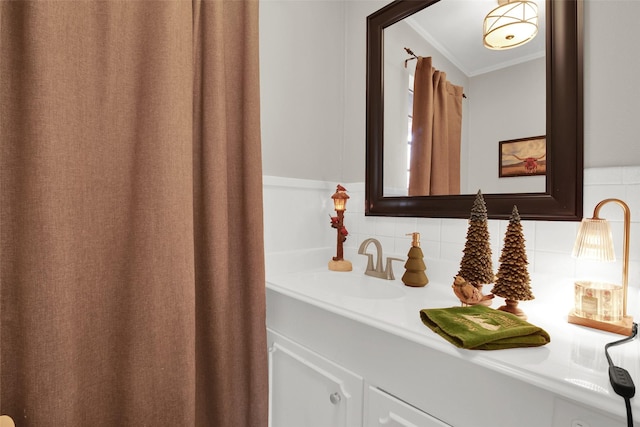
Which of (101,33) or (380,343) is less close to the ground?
(101,33)

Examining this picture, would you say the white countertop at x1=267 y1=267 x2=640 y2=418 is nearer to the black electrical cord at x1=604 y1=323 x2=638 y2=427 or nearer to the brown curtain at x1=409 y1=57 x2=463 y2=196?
the black electrical cord at x1=604 y1=323 x2=638 y2=427

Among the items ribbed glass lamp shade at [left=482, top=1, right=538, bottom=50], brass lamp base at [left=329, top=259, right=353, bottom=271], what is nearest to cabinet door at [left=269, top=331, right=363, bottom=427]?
brass lamp base at [left=329, top=259, right=353, bottom=271]

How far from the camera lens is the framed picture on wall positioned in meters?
0.94

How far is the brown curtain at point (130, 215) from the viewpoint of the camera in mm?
736

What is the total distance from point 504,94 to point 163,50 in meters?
1.11

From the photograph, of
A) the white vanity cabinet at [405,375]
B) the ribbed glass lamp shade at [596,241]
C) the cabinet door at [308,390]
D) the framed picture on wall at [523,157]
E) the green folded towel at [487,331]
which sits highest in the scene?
the framed picture on wall at [523,157]

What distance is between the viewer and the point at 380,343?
748 millimetres

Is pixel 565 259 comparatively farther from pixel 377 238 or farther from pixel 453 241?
pixel 377 238

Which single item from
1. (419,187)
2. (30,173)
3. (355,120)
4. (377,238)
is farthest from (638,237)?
(30,173)

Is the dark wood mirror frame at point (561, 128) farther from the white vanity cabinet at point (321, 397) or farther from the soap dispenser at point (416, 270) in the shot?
the white vanity cabinet at point (321, 397)

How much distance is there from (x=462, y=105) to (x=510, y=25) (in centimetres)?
28

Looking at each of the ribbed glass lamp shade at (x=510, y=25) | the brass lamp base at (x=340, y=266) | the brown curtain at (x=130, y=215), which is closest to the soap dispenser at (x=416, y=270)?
the brass lamp base at (x=340, y=266)

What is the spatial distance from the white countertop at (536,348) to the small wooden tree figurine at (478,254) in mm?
104

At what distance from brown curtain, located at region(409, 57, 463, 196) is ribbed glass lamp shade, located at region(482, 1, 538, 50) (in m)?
0.18
